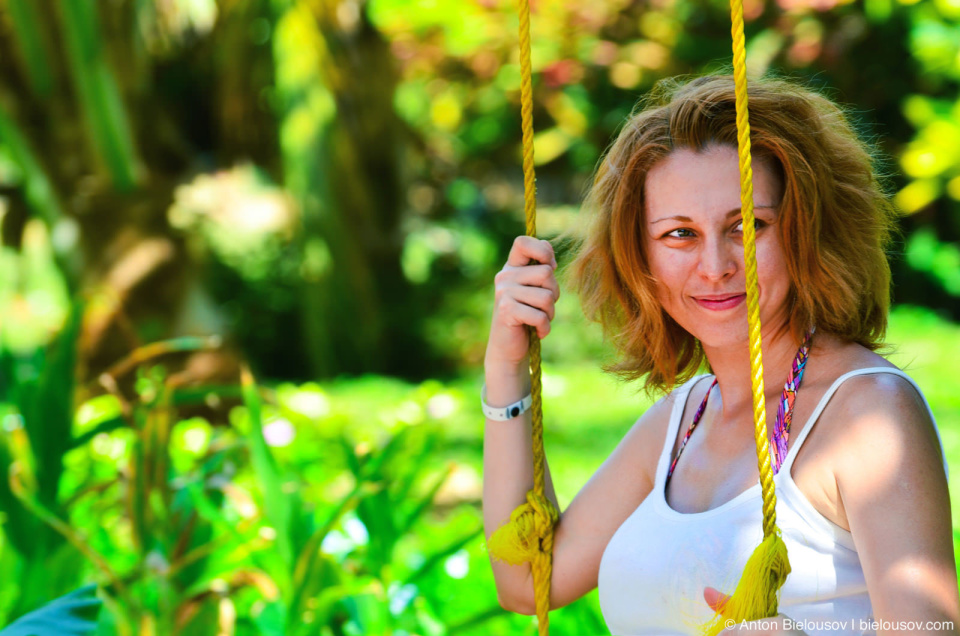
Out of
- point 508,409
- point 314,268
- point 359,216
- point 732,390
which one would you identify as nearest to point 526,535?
point 508,409

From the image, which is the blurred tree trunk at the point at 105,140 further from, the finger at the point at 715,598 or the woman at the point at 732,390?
the finger at the point at 715,598

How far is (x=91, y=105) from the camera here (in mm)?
4410

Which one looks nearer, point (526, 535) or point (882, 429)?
point (882, 429)

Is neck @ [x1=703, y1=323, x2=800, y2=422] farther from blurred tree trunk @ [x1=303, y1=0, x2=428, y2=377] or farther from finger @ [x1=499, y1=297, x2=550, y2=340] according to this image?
blurred tree trunk @ [x1=303, y1=0, x2=428, y2=377]

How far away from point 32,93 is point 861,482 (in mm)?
4925

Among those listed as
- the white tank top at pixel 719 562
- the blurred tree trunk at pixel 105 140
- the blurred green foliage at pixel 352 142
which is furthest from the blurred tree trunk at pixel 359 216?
the white tank top at pixel 719 562

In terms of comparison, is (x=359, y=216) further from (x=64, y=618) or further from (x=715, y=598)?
(x=715, y=598)

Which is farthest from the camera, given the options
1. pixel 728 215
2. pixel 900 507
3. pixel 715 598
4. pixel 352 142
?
pixel 352 142

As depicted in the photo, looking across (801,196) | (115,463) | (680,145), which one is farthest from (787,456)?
(115,463)

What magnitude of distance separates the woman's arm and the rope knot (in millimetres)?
529

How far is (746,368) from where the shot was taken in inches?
58.8

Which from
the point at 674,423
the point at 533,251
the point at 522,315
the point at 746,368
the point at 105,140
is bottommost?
the point at 674,423

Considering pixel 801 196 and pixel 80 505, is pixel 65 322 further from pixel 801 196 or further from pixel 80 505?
pixel 801 196

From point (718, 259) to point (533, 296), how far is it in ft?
1.00
